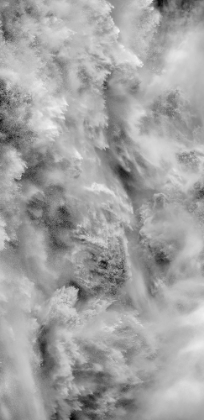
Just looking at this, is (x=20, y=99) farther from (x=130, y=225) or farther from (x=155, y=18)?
(x=155, y=18)

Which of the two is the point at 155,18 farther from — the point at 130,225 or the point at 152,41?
the point at 130,225

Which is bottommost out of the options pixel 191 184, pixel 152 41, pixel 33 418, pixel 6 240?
pixel 33 418

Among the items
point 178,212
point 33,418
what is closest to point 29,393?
point 33,418

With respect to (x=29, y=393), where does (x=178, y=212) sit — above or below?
above

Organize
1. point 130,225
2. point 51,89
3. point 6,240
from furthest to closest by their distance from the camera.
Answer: point 130,225
point 51,89
point 6,240

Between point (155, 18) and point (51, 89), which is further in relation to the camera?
point (155, 18)

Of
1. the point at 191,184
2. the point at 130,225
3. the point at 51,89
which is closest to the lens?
the point at 51,89
